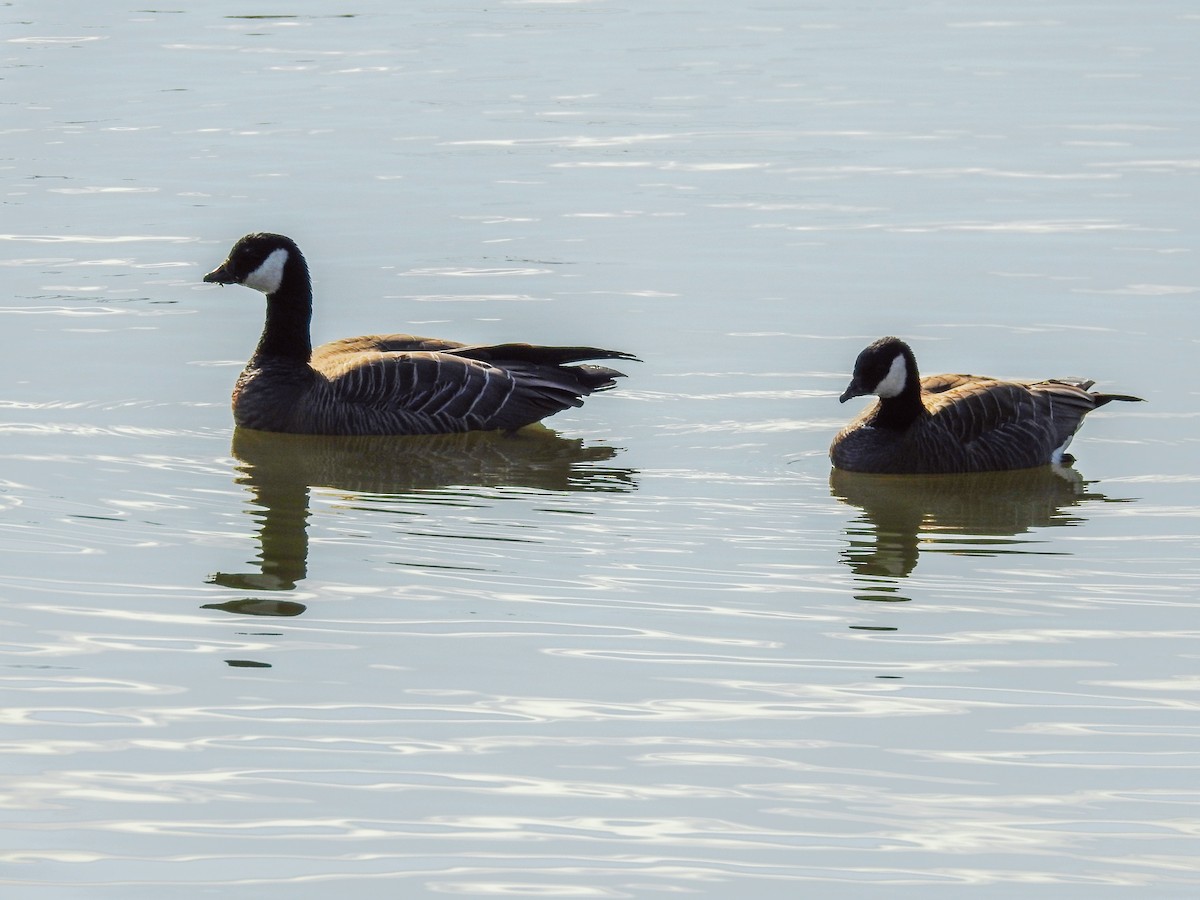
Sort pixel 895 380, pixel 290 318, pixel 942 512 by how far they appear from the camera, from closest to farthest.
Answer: pixel 942 512 → pixel 895 380 → pixel 290 318

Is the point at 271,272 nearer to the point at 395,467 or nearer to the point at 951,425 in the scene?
the point at 395,467

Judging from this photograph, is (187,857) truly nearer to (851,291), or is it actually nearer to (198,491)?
(198,491)

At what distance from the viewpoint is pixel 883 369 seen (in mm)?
13312

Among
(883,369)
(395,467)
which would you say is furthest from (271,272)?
(883,369)

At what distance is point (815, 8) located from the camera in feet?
105

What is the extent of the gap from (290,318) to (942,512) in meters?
5.40

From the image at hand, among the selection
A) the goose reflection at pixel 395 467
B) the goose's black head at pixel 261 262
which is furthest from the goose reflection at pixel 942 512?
the goose's black head at pixel 261 262

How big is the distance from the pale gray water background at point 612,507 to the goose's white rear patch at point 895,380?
695 mm

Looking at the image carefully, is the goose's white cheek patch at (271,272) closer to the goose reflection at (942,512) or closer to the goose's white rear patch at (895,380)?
the goose reflection at (942,512)

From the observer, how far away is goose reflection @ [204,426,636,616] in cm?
1277

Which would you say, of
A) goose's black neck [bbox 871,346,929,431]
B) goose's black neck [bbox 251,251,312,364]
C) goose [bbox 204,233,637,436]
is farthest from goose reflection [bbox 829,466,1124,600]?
goose's black neck [bbox 251,251,312,364]

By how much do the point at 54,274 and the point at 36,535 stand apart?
284 inches

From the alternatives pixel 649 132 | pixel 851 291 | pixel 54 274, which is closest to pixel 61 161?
pixel 54 274

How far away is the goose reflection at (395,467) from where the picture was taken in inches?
503
